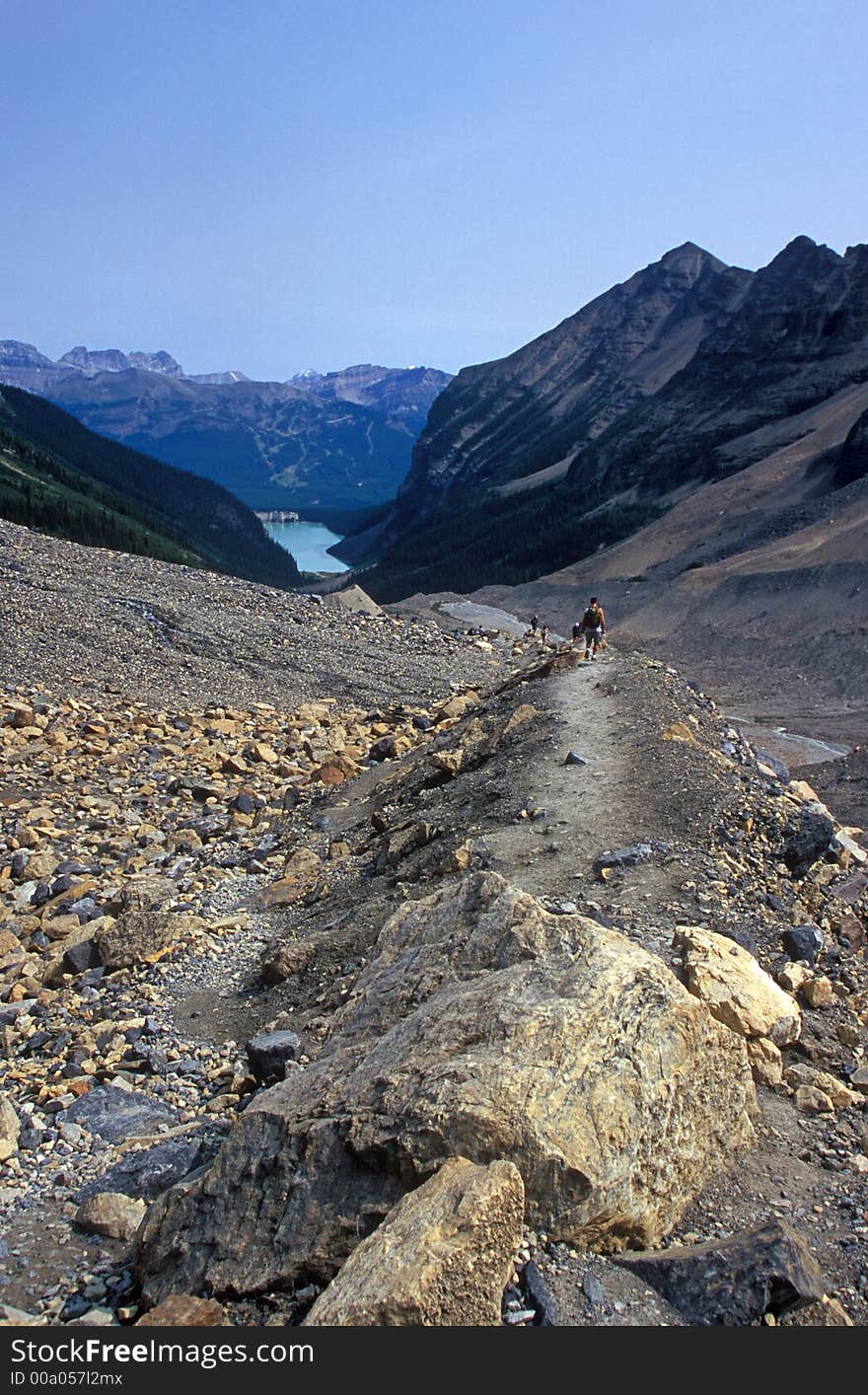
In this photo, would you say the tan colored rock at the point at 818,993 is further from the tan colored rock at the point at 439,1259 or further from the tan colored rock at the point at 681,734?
the tan colored rock at the point at 681,734

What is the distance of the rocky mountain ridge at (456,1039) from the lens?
5.63 m

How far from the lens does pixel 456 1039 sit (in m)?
6.67

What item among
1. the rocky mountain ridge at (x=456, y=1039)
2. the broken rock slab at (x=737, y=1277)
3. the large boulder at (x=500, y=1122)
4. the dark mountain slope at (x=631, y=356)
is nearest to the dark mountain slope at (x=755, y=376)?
the dark mountain slope at (x=631, y=356)

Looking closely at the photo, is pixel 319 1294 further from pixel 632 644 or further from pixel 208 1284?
pixel 632 644

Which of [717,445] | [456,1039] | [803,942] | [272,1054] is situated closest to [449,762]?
[803,942]

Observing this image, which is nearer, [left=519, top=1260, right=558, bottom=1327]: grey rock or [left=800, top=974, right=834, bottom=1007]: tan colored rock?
[left=519, top=1260, right=558, bottom=1327]: grey rock

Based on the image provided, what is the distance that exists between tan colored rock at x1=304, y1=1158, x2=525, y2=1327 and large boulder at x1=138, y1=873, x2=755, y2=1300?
269 mm

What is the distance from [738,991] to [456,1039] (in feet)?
8.90

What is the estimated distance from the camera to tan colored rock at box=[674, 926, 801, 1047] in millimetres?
7887

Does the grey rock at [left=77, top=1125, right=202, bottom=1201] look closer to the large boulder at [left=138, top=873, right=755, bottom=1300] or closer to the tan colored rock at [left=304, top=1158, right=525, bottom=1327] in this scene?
the large boulder at [left=138, top=873, right=755, bottom=1300]

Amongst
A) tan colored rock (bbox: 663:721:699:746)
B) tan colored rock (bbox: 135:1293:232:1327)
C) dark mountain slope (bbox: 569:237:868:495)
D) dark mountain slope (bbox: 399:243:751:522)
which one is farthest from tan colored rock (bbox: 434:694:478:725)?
dark mountain slope (bbox: 399:243:751:522)

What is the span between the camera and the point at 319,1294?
5582 mm

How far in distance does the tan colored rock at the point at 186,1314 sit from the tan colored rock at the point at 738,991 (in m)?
4.14

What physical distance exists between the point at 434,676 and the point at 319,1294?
79.7 ft
